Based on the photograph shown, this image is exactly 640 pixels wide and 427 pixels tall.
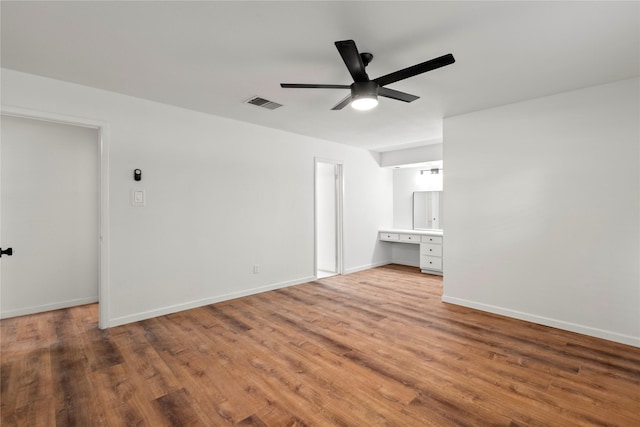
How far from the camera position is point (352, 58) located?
2.00m

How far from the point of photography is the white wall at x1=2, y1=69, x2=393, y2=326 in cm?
328

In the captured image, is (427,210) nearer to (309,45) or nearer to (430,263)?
(430,263)

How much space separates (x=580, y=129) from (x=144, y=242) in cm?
485

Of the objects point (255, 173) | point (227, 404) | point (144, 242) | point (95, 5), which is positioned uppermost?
point (95, 5)

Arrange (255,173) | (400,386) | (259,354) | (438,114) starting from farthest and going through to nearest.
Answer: (255,173) < (438,114) < (259,354) < (400,386)

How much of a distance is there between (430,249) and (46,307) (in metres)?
5.93

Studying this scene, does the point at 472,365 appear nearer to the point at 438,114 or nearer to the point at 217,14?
the point at 438,114

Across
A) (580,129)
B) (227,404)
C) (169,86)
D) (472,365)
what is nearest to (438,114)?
(580,129)

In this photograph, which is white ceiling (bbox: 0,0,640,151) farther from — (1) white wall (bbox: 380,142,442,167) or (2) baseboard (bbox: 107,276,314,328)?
(2) baseboard (bbox: 107,276,314,328)

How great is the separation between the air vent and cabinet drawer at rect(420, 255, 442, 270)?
400 cm

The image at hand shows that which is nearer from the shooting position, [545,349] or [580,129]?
[545,349]

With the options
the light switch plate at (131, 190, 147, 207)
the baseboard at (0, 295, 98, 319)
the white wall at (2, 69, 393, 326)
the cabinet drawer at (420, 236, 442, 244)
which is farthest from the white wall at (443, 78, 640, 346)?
the baseboard at (0, 295, 98, 319)

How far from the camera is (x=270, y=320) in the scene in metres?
3.46

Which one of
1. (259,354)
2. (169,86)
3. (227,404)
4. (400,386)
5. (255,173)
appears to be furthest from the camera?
(255,173)
